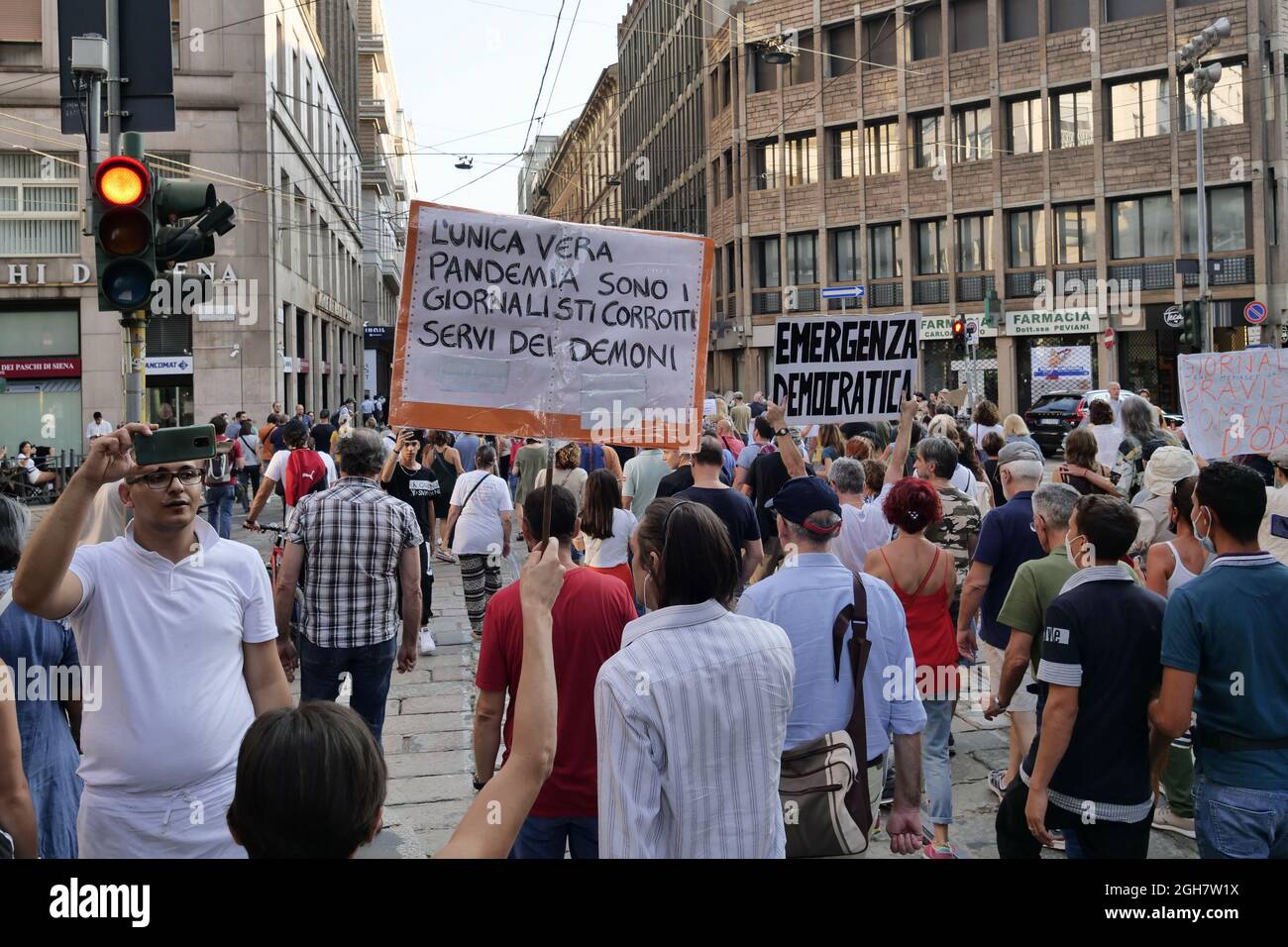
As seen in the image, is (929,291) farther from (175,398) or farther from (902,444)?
(902,444)

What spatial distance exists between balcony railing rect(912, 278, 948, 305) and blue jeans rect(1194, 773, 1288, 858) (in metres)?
37.8

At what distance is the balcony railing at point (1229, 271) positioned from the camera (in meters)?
34.9

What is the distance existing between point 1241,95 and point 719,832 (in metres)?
38.1

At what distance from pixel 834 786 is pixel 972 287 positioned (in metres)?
38.1

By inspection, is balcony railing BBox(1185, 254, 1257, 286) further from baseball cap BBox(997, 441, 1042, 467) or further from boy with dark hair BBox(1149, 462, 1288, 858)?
boy with dark hair BBox(1149, 462, 1288, 858)

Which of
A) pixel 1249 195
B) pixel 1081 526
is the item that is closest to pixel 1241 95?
pixel 1249 195

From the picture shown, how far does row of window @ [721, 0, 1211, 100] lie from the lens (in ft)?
122

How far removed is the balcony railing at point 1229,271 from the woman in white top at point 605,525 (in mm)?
33545

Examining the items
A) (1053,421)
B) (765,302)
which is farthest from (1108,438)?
(765,302)

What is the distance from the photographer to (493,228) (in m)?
4.16

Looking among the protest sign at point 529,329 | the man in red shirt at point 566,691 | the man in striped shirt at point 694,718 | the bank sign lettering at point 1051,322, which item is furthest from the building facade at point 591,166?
the man in striped shirt at point 694,718

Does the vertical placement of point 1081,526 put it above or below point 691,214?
below

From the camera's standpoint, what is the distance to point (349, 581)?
555cm
